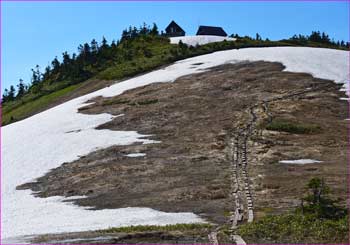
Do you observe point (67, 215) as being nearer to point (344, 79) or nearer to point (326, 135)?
point (326, 135)

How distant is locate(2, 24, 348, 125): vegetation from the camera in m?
84.4

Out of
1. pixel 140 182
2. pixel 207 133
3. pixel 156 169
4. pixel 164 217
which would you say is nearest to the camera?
pixel 164 217

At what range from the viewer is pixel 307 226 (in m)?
18.7

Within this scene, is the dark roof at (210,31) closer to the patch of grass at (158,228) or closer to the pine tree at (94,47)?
the pine tree at (94,47)

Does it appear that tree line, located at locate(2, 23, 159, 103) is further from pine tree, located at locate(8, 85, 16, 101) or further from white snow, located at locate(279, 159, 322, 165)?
white snow, located at locate(279, 159, 322, 165)

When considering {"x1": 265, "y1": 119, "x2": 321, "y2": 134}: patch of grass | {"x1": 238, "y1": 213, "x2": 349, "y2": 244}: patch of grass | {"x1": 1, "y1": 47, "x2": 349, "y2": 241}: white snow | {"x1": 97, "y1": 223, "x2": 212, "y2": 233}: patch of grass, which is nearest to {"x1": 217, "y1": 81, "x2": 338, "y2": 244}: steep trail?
{"x1": 238, "y1": 213, "x2": 349, "y2": 244}: patch of grass

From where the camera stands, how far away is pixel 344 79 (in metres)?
61.9

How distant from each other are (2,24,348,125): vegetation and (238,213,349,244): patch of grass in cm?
5661

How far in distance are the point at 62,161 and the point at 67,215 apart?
48.8 feet

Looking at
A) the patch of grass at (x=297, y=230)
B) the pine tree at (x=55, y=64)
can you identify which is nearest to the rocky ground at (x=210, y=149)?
the patch of grass at (x=297, y=230)

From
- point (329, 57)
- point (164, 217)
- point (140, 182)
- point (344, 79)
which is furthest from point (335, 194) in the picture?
point (329, 57)

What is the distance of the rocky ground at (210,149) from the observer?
27.1 meters

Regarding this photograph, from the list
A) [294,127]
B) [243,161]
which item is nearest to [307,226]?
[243,161]

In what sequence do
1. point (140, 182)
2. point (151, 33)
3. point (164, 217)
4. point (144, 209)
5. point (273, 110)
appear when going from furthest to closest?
point (151, 33) → point (273, 110) → point (140, 182) → point (144, 209) → point (164, 217)
